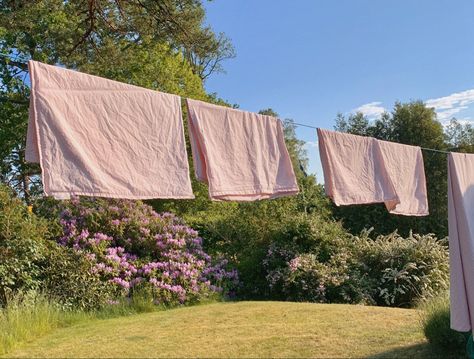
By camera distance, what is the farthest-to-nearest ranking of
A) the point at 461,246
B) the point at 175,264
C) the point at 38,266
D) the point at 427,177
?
the point at 427,177 < the point at 175,264 < the point at 38,266 < the point at 461,246

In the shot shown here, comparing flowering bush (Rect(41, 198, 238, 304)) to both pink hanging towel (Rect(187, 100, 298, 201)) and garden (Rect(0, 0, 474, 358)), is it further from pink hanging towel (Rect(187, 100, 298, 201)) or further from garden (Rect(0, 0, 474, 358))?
pink hanging towel (Rect(187, 100, 298, 201))

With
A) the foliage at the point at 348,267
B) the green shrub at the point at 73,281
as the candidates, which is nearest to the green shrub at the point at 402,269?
the foliage at the point at 348,267

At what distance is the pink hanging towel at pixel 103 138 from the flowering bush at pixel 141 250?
13.4ft

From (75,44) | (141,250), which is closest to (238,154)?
(141,250)

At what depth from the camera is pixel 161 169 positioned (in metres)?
3.96

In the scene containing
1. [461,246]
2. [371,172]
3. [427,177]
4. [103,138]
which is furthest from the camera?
[427,177]

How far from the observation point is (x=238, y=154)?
14.8 ft

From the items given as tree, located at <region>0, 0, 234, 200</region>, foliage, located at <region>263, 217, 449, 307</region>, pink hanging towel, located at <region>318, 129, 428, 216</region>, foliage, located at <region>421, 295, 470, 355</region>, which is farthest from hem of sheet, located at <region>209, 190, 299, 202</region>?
tree, located at <region>0, 0, 234, 200</region>

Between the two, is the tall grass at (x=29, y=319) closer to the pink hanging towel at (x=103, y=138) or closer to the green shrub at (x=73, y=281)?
the green shrub at (x=73, y=281)

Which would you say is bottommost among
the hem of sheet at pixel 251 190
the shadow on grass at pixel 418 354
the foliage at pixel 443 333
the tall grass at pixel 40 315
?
the shadow on grass at pixel 418 354

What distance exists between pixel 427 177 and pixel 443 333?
11.5 metres

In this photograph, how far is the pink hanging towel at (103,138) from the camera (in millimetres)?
3445

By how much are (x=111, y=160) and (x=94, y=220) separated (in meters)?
4.99

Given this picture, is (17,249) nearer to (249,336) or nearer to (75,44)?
(249,336)
